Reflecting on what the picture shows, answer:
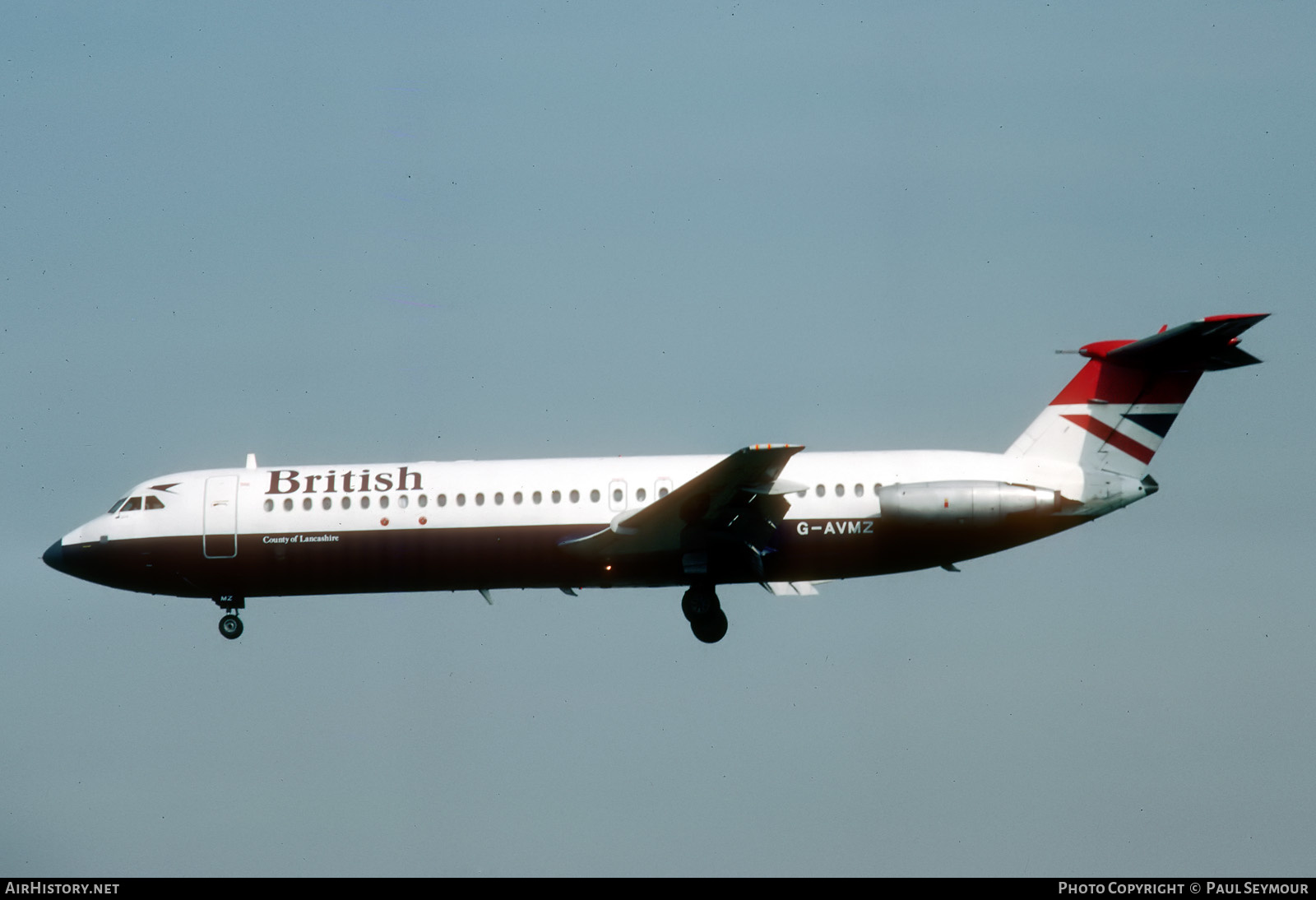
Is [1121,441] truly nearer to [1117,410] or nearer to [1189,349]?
[1117,410]

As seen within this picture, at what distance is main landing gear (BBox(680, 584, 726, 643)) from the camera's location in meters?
36.2

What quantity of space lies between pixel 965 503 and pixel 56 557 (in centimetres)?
2092

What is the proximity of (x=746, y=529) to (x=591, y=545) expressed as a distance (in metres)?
3.36

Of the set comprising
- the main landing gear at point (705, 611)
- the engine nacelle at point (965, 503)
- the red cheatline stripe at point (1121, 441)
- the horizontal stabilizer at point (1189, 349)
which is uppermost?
the horizontal stabilizer at point (1189, 349)

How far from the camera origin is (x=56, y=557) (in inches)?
1521

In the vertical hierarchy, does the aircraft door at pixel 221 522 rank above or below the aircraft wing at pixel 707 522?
above

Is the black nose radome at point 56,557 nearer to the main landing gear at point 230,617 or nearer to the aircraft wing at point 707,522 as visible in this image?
the main landing gear at point 230,617

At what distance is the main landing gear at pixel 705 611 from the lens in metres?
36.2

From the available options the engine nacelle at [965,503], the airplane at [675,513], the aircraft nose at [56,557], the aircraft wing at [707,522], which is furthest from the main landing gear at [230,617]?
the engine nacelle at [965,503]

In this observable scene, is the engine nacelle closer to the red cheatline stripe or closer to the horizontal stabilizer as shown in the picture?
the red cheatline stripe

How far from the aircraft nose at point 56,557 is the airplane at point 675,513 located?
3.92ft

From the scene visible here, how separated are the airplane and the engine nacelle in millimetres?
34

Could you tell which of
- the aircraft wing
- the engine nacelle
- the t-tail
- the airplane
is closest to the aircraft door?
the airplane

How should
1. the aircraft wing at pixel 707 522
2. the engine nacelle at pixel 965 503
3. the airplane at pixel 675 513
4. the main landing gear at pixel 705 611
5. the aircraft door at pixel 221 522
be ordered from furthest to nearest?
the aircraft door at pixel 221 522 → the main landing gear at pixel 705 611 → the airplane at pixel 675 513 → the engine nacelle at pixel 965 503 → the aircraft wing at pixel 707 522
